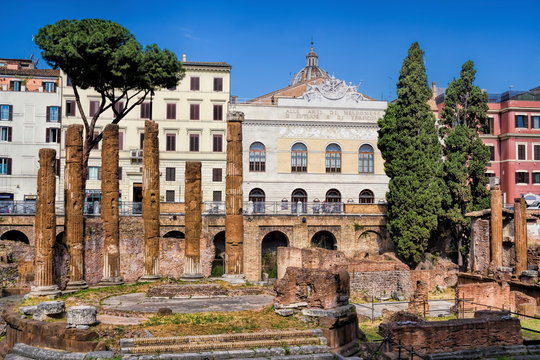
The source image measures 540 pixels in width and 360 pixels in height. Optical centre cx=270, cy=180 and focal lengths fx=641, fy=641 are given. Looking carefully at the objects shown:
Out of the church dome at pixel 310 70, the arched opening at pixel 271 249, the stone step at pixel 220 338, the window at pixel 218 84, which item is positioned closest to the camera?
the stone step at pixel 220 338

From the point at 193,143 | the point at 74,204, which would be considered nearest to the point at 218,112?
the point at 193,143

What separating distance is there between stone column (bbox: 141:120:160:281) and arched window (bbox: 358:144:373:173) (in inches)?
918

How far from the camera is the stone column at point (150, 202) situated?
2438cm

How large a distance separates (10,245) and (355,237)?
62.2ft

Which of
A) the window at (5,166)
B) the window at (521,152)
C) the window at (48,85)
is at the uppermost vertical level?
the window at (48,85)

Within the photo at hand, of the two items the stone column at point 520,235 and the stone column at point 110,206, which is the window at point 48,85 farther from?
the stone column at point 520,235

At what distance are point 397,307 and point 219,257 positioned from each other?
43.0 feet

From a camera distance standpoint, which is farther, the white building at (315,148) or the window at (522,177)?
the window at (522,177)

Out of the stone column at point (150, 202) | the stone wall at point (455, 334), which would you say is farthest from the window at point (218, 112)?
the stone wall at point (455, 334)

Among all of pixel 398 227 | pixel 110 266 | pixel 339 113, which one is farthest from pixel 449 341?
pixel 339 113

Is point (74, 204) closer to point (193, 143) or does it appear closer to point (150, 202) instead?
point (150, 202)

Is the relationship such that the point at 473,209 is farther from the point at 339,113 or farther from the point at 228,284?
the point at 228,284

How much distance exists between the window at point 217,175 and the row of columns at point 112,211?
774 inches

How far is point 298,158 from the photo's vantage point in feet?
146
